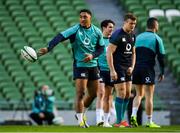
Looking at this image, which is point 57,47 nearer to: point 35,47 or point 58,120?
point 35,47

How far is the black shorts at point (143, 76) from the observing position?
68.1 feet

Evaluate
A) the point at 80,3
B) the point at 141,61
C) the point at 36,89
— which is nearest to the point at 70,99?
the point at 36,89

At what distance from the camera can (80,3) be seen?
1320 inches

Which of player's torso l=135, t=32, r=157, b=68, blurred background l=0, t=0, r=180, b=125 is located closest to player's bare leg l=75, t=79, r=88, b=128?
player's torso l=135, t=32, r=157, b=68

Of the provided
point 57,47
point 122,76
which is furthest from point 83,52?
point 57,47

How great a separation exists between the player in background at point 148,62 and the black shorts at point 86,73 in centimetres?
152

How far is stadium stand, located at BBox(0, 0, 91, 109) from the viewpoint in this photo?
29000 mm

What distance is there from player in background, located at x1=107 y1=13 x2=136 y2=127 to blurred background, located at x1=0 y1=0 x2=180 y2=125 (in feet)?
22.4

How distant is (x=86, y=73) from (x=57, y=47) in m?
11.7

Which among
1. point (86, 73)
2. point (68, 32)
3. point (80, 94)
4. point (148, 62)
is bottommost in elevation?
point (80, 94)

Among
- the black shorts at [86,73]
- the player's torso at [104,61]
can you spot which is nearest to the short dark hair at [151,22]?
the player's torso at [104,61]

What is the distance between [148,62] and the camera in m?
21.0

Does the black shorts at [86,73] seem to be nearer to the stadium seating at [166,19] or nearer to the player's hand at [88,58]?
the player's hand at [88,58]

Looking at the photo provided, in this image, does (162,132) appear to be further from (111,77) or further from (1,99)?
(1,99)
